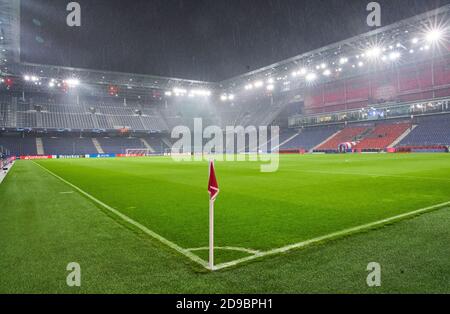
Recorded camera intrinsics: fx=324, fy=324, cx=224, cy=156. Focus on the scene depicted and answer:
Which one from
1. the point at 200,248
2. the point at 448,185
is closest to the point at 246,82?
the point at 448,185

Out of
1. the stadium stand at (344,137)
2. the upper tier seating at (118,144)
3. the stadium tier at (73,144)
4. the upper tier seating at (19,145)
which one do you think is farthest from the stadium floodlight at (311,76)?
the upper tier seating at (19,145)

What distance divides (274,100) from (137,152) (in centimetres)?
3651

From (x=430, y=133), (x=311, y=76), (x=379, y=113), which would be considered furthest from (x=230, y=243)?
(x=311, y=76)

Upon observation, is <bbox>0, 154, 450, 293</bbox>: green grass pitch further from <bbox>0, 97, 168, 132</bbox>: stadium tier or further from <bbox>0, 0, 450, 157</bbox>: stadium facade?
<bbox>0, 97, 168, 132</bbox>: stadium tier

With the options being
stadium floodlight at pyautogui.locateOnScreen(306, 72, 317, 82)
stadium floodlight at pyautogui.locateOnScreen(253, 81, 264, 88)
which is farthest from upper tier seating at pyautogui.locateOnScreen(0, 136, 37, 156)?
stadium floodlight at pyautogui.locateOnScreen(306, 72, 317, 82)

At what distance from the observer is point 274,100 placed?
8262cm

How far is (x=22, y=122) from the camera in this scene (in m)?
67.9

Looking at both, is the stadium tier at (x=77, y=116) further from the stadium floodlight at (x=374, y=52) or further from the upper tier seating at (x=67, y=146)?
the stadium floodlight at (x=374, y=52)
